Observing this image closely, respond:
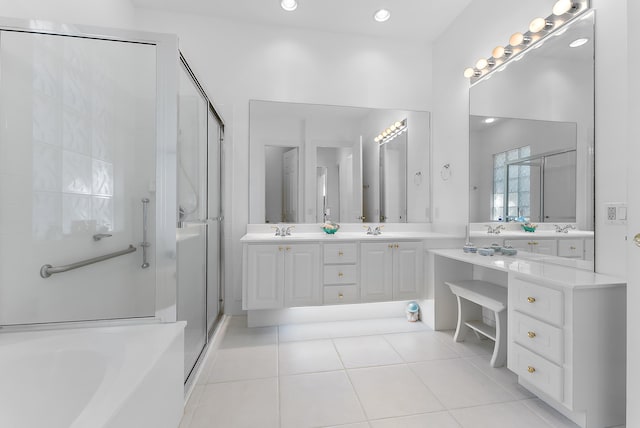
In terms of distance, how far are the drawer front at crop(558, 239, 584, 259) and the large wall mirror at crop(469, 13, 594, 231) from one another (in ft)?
0.37

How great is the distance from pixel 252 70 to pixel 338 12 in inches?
39.2

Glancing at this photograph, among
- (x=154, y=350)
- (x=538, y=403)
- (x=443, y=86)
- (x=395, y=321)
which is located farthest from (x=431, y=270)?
(x=154, y=350)

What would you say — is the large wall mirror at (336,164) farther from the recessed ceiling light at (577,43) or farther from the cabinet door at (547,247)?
the recessed ceiling light at (577,43)

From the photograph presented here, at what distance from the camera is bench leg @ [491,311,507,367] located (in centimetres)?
185

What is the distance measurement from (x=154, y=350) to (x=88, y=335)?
362 millimetres

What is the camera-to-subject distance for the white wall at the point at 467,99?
1448mm

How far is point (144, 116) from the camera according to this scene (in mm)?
1562

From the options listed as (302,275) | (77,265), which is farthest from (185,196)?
(302,275)

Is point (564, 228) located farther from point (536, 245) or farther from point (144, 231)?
point (144, 231)

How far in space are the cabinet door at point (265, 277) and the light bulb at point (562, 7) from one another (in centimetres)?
245

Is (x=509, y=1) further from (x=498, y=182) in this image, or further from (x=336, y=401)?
(x=336, y=401)

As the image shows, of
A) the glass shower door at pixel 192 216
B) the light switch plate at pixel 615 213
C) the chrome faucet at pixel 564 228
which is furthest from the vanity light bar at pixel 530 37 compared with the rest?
the glass shower door at pixel 192 216

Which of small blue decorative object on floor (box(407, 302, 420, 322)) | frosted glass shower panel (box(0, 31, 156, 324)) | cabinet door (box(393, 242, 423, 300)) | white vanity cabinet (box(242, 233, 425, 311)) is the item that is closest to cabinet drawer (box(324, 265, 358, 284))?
white vanity cabinet (box(242, 233, 425, 311))

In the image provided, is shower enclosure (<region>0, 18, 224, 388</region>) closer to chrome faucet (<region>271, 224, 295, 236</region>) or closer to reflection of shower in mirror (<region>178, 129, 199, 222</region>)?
reflection of shower in mirror (<region>178, 129, 199, 222</region>)
